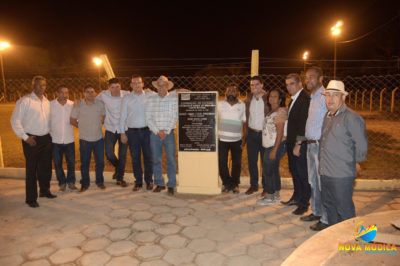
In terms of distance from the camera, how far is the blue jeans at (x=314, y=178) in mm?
4023

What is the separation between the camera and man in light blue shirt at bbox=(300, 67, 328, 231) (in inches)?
154

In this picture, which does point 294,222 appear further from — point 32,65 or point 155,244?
point 32,65

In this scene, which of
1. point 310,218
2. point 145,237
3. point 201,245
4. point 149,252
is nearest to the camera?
point 149,252

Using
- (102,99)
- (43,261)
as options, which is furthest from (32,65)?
(43,261)

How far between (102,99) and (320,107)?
3821 millimetres

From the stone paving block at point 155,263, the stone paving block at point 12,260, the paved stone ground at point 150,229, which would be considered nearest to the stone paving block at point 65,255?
the paved stone ground at point 150,229

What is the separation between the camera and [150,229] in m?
3.99

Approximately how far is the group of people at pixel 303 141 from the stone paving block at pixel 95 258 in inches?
97.7

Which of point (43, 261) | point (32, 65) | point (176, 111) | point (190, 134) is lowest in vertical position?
point (43, 261)

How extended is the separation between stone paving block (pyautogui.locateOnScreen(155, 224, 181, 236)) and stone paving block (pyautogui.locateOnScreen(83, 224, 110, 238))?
2.25 ft

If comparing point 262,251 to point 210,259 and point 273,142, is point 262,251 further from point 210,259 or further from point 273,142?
point 273,142

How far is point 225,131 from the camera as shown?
509 cm

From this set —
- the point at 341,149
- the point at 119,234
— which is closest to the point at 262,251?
the point at 341,149

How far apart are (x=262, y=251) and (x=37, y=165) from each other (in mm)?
3871
